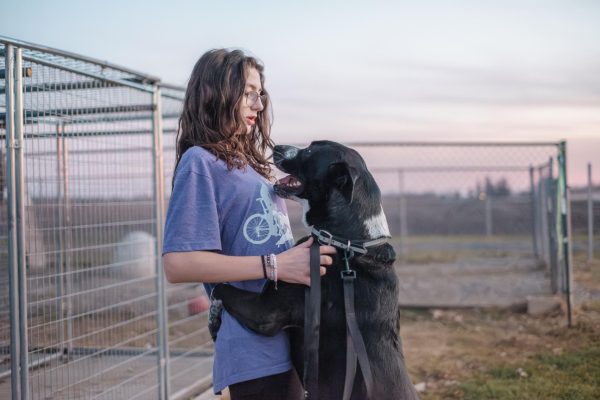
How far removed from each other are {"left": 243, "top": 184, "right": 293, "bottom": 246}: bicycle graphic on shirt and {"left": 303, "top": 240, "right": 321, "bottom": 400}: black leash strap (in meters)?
0.15

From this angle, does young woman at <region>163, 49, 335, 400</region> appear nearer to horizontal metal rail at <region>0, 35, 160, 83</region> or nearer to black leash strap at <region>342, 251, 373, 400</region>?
black leash strap at <region>342, 251, 373, 400</region>

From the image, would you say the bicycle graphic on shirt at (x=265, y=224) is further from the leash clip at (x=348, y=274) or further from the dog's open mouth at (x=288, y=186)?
the leash clip at (x=348, y=274)

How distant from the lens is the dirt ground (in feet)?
15.3

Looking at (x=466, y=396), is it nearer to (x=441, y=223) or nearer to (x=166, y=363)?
(x=166, y=363)

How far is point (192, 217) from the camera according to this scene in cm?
175

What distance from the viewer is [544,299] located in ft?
23.2

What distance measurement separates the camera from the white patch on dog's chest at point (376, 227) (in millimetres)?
2037

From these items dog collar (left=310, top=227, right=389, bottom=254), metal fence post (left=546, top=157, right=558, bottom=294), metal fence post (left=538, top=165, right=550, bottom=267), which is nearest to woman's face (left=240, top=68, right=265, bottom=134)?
dog collar (left=310, top=227, right=389, bottom=254)

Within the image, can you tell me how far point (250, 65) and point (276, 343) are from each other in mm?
895

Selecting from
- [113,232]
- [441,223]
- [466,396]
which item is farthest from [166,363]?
[441,223]

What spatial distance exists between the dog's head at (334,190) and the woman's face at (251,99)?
24 cm

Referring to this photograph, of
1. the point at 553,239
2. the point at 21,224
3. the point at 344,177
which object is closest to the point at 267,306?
the point at 344,177

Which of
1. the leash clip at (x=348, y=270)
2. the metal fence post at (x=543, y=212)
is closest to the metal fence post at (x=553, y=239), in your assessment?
the metal fence post at (x=543, y=212)

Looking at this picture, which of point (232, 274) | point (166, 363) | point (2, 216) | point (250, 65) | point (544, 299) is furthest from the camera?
point (544, 299)
